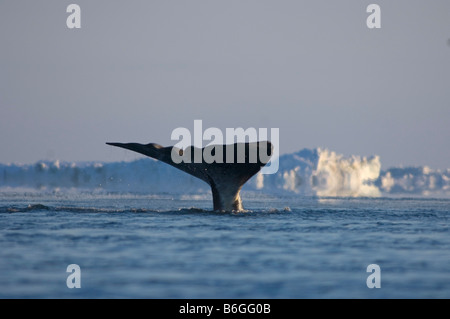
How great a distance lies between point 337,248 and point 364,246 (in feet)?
3.22

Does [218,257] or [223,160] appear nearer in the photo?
[218,257]

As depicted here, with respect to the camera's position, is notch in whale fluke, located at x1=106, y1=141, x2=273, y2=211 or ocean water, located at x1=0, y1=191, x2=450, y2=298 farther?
notch in whale fluke, located at x1=106, y1=141, x2=273, y2=211

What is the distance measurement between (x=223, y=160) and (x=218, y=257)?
10.2m

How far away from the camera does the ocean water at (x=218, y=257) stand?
11.4 m

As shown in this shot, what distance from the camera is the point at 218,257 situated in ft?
48.6

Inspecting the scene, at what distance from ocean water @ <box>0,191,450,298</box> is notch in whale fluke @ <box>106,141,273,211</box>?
162cm

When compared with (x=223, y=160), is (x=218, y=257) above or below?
below

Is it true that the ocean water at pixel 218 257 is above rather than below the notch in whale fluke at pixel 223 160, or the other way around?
below

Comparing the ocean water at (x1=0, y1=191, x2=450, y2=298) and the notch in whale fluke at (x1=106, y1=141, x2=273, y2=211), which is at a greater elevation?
the notch in whale fluke at (x1=106, y1=141, x2=273, y2=211)

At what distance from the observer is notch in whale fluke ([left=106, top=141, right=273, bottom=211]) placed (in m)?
24.7

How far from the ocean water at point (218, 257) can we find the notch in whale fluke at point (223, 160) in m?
1.62
